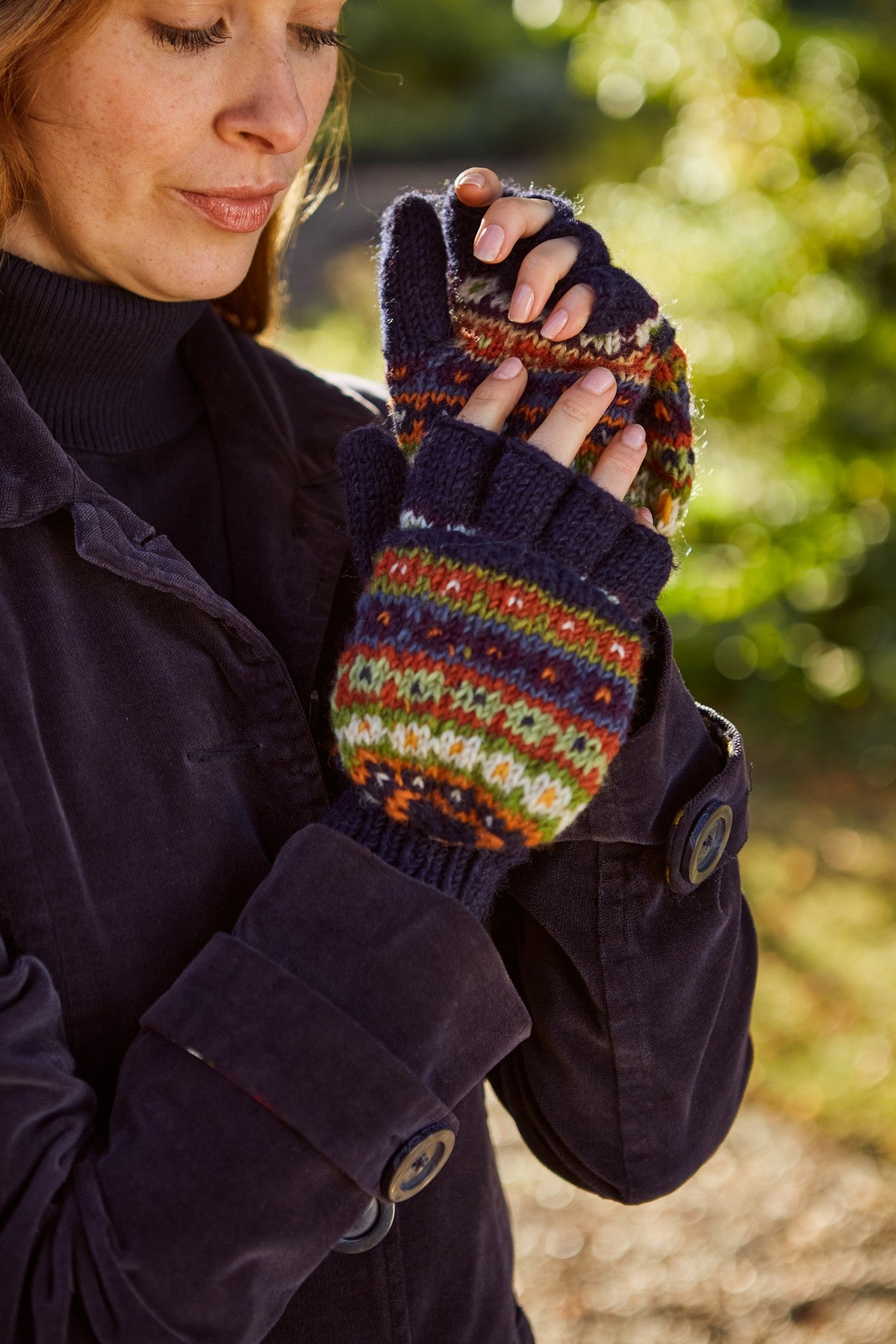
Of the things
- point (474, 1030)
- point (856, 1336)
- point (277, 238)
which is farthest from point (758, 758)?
point (474, 1030)

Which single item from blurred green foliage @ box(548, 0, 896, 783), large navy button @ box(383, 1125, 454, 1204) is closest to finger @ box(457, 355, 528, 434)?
large navy button @ box(383, 1125, 454, 1204)

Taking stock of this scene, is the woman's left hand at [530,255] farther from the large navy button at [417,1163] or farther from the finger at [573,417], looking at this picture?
the large navy button at [417,1163]

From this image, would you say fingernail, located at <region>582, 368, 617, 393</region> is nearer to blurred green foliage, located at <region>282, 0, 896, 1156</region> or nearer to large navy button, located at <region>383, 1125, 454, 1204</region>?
large navy button, located at <region>383, 1125, 454, 1204</region>

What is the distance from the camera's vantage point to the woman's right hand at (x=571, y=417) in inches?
50.8

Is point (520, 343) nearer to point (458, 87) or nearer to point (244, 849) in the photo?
point (244, 849)

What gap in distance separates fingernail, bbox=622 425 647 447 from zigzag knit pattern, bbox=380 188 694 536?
18mm

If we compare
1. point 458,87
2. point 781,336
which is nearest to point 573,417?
point 781,336

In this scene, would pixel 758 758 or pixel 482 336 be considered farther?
pixel 758 758

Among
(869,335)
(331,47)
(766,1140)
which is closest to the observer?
(331,47)

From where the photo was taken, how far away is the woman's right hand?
1290mm

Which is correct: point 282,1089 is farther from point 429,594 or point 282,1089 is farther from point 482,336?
point 482,336

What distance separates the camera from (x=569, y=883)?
4.61 feet

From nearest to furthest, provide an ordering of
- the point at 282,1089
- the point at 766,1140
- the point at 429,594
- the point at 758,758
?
1. the point at 282,1089
2. the point at 429,594
3. the point at 766,1140
4. the point at 758,758

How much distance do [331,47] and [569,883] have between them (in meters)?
1.05
